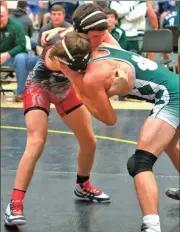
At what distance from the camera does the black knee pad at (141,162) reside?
13.7ft

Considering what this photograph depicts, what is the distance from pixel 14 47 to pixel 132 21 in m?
2.05

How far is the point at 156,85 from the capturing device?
435 cm

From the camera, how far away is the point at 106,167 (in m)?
6.62

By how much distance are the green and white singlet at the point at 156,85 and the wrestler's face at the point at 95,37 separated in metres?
0.05

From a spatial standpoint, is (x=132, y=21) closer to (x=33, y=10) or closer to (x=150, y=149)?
(x=33, y=10)

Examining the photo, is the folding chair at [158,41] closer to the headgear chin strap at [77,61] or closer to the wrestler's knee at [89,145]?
the wrestler's knee at [89,145]

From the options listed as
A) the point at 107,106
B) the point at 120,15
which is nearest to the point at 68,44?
the point at 107,106

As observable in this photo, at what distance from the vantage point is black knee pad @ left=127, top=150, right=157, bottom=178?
164 inches

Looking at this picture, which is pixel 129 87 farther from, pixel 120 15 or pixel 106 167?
pixel 120 15

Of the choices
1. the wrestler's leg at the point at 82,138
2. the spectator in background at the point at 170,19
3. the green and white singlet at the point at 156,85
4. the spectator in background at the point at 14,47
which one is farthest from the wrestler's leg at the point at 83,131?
the spectator in background at the point at 170,19

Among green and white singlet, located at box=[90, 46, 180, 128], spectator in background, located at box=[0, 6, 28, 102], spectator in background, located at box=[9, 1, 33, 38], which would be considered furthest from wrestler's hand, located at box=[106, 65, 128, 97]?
spectator in background, located at box=[9, 1, 33, 38]

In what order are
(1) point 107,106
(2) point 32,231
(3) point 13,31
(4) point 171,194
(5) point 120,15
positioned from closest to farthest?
1. (1) point 107,106
2. (2) point 32,231
3. (4) point 171,194
4. (3) point 13,31
5. (5) point 120,15

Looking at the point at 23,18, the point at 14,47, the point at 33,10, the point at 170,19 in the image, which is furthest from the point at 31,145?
the point at 33,10

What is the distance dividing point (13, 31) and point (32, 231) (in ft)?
19.3
